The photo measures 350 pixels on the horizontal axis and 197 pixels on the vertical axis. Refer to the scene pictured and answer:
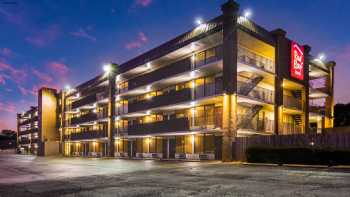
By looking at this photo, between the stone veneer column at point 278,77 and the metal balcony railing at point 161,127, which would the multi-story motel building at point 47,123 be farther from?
the stone veneer column at point 278,77

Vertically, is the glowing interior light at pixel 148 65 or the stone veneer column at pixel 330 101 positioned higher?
the glowing interior light at pixel 148 65

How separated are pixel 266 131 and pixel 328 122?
14614 millimetres

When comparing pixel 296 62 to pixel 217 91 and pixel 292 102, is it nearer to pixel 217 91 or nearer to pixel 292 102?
pixel 292 102

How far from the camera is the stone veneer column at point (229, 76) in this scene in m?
29.7

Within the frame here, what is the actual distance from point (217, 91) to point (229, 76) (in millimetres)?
2085

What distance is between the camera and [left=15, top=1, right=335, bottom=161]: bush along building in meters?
31.6

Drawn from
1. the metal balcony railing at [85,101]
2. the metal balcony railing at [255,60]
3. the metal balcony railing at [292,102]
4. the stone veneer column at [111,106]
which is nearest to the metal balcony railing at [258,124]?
the metal balcony railing at [292,102]

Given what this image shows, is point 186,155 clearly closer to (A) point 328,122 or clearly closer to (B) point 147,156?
(B) point 147,156

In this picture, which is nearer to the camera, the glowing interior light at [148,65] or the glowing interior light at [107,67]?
the glowing interior light at [148,65]

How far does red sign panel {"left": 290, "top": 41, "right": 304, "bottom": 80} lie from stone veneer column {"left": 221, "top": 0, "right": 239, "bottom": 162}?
9.54 meters

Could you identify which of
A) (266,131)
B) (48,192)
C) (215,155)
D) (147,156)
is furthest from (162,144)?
(48,192)

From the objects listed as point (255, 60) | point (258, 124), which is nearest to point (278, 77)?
point (255, 60)

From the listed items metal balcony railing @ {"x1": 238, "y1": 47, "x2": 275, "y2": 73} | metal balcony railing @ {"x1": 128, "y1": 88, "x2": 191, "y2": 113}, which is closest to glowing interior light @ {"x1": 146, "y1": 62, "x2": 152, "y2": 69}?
metal balcony railing @ {"x1": 128, "y1": 88, "x2": 191, "y2": 113}

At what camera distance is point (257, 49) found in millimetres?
35719
